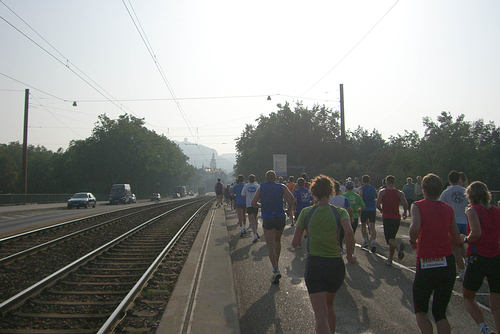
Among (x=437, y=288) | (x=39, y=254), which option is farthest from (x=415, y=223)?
(x=39, y=254)

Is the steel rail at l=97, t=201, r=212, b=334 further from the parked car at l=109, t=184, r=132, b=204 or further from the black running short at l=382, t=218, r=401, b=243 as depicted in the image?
the parked car at l=109, t=184, r=132, b=204

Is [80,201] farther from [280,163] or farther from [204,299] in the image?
[204,299]

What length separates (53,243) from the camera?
1317cm

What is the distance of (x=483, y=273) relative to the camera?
482 centimetres

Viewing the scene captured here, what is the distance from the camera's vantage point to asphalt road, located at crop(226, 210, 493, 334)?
18.3 ft

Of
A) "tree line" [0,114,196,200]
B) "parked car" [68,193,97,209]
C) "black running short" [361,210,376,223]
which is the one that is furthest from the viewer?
"tree line" [0,114,196,200]

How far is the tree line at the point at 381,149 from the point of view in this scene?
44594mm

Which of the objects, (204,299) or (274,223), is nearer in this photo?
(204,299)

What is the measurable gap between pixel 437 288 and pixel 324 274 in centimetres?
101

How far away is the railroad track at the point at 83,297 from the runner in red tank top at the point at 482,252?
3948 millimetres

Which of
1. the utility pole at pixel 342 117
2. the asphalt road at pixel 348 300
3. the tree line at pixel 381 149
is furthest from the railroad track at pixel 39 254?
the tree line at pixel 381 149

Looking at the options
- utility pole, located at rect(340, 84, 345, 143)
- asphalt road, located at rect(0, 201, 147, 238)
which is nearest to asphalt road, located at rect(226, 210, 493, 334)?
asphalt road, located at rect(0, 201, 147, 238)

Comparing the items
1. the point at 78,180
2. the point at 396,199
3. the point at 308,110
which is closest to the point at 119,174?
the point at 78,180

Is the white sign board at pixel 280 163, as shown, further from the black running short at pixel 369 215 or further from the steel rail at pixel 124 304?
the steel rail at pixel 124 304
